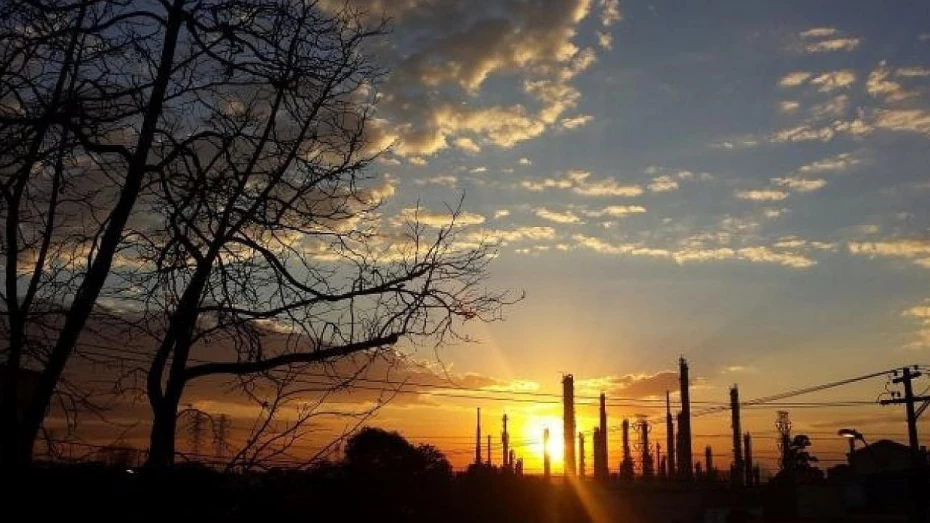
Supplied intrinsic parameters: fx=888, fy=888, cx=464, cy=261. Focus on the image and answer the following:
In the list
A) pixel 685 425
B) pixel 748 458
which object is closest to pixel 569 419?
pixel 685 425

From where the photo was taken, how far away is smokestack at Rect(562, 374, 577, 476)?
2724 inches

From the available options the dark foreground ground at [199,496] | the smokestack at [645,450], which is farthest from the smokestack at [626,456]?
the dark foreground ground at [199,496]

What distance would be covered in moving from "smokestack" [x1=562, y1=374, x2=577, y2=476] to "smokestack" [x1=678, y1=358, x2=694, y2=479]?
8312 mm

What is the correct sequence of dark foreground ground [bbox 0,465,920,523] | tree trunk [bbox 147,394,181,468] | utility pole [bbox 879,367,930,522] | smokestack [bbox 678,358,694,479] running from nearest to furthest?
dark foreground ground [bbox 0,465,920,523], tree trunk [bbox 147,394,181,468], utility pole [bbox 879,367,930,522], smokestack [bbox 678,358,694,479]

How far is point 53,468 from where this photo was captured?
4.44m

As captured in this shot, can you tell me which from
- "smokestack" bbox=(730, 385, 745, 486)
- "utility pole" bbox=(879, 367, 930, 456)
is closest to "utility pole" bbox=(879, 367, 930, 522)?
"utility pole" bbox=(879, 367, 930, 456)

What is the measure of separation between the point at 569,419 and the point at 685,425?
923 cm

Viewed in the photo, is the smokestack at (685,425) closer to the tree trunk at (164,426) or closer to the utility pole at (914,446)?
the utility pole at (914,446)

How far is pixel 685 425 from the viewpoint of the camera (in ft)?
211

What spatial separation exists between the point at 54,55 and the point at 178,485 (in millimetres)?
2757

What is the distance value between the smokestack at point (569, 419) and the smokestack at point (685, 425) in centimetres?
831

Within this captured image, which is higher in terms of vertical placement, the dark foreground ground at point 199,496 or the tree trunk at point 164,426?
the tree trunk at point 164,426

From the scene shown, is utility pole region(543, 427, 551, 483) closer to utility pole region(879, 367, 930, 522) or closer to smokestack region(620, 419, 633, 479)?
smokestack region(620, 419, 633, 479)

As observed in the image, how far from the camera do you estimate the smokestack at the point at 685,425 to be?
64.4m
